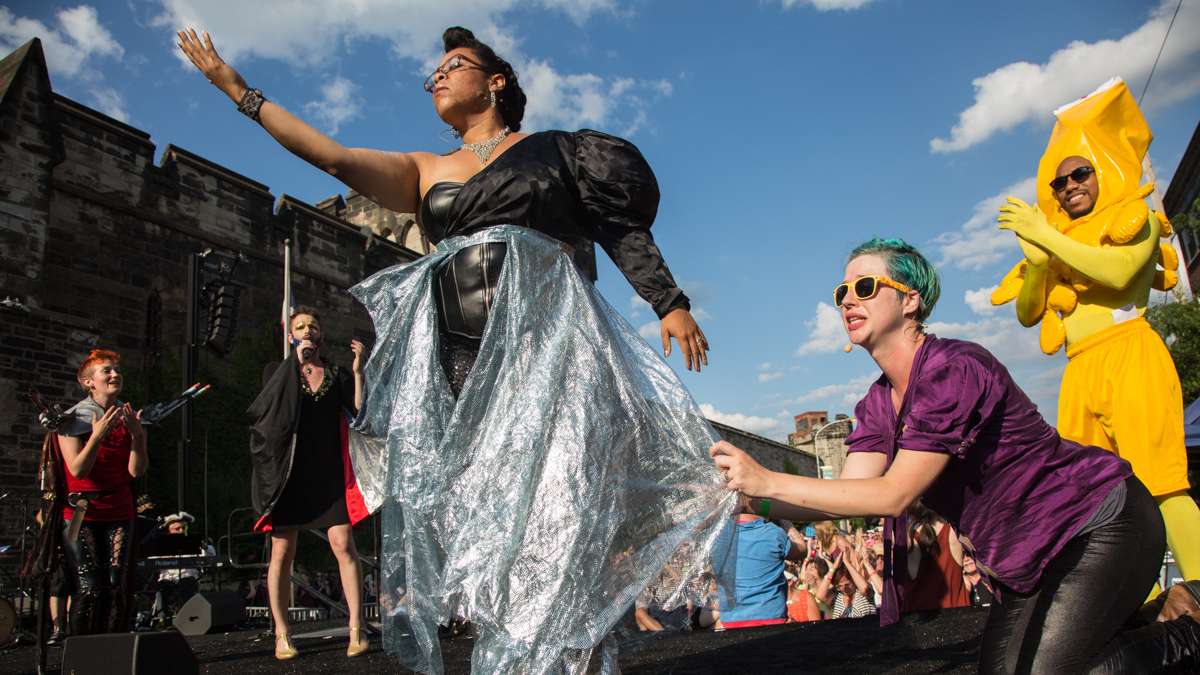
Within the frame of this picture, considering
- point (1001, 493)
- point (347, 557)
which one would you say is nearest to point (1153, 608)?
point (1001, 493)

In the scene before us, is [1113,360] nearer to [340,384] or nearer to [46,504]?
[340,384]

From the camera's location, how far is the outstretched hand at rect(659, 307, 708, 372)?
2.61 metres

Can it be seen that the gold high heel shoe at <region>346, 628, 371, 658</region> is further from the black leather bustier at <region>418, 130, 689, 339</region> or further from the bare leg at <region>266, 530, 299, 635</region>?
the black leather bustier at <region>418, 130, 689, 339</region>

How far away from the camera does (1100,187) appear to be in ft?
12.4

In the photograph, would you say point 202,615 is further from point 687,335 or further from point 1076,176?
point 1076,176

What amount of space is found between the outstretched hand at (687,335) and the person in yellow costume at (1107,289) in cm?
162

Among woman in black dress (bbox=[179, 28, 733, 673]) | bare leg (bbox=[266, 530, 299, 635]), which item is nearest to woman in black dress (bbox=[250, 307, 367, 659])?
bare leg (bbox=[266, 530, 299, 635])

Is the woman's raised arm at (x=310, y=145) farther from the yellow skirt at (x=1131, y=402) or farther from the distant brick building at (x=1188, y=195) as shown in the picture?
the distant brick building at (x=1188, y=195)

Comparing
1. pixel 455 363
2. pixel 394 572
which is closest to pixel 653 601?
pixel 394 572

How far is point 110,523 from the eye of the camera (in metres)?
4.58

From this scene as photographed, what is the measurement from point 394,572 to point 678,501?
79cm

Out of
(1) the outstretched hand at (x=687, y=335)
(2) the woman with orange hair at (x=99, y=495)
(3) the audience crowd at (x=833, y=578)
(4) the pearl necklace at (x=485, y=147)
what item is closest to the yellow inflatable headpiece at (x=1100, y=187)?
(3) the audience crowd at (x=833, y=578)

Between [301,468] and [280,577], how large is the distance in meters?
0.60

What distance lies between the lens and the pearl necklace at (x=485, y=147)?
9.14ft
